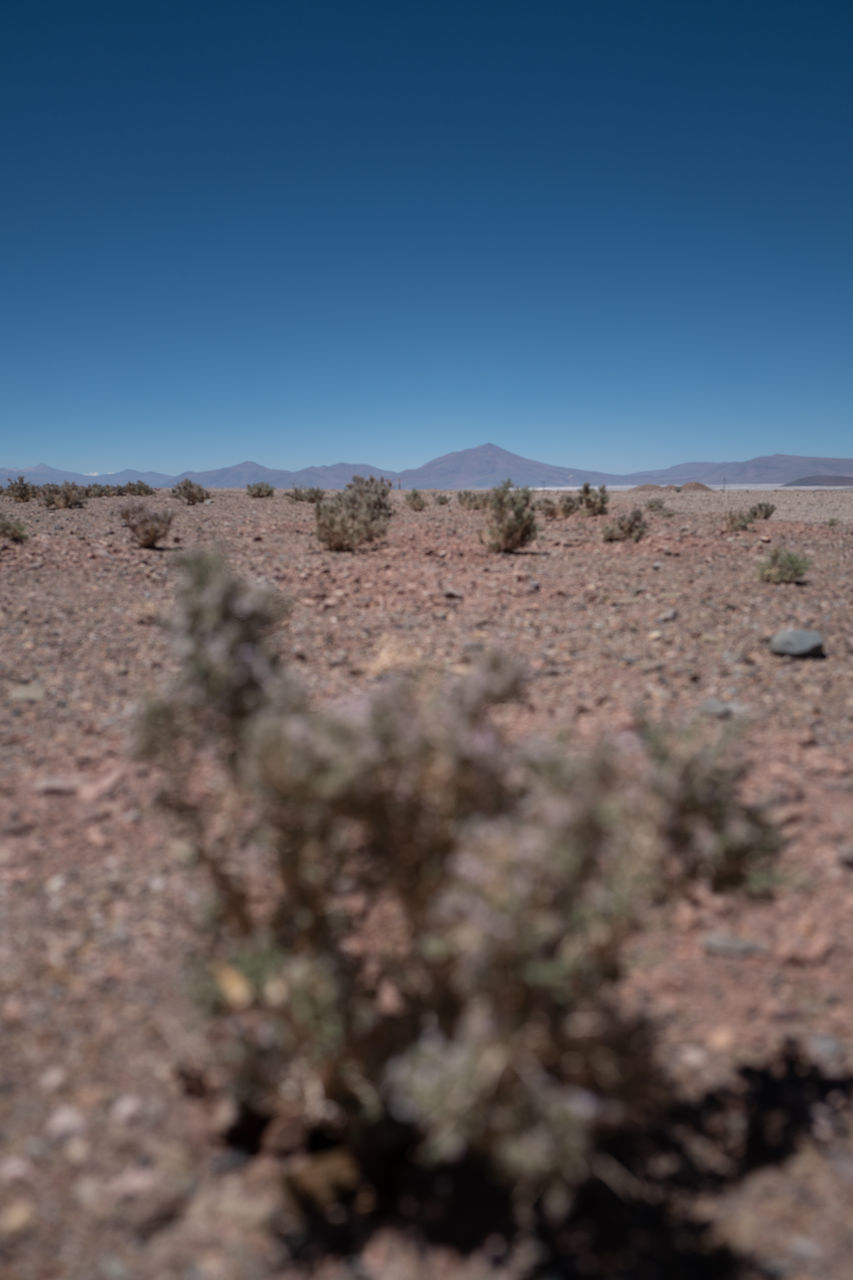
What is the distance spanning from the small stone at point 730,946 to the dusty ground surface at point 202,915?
0.06 ft

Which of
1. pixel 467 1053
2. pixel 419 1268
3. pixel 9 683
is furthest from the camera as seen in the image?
pixel 9 683

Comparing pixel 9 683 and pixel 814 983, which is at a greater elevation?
pixel 9 683

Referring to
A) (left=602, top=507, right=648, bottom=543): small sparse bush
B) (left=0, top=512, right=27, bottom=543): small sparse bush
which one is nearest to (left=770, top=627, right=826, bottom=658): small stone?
(left=602, top=507, right=648, bottom=543): small sparse bush

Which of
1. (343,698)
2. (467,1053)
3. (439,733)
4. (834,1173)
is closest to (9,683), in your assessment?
(343,698)

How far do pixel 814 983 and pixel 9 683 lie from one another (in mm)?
5284

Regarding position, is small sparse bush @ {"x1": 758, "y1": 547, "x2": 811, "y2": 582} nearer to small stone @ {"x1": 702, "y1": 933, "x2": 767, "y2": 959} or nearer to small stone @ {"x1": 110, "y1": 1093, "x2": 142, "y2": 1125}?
small stone @ {"x1": 702, "y1": 933, "x2": 767, "y2": 959}

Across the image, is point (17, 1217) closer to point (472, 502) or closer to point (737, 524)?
point (737, 524)

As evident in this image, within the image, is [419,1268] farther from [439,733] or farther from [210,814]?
[210,814]

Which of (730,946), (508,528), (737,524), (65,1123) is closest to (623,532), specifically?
(508,528)

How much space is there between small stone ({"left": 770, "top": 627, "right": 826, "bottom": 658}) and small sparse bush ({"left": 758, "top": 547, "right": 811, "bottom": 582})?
2614 millimetres

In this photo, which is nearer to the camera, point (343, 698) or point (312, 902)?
point (312, 902)

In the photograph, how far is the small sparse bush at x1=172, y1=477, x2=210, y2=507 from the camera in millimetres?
20938

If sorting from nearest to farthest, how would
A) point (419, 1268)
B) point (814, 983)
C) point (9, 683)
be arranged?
1. point (419, 1268)
2. point (814, 983)
3. point (9, 683)

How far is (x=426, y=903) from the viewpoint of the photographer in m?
2.07
